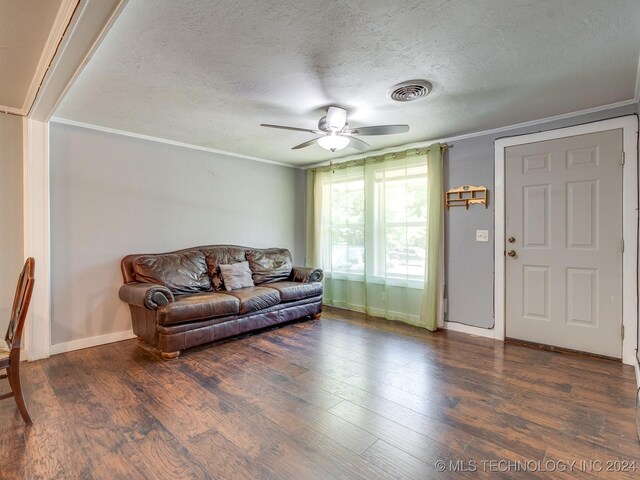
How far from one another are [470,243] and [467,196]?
559mm

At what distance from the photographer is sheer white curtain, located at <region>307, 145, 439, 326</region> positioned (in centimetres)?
410

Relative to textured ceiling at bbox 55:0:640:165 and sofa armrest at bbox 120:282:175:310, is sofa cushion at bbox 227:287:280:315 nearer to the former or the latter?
sofa armrest at bbox 120:282:175:310

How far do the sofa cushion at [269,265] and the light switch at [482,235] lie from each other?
2.56m

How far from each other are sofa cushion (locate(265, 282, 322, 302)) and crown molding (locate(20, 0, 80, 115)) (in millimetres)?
2828

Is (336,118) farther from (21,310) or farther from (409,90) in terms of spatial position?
(21,310)

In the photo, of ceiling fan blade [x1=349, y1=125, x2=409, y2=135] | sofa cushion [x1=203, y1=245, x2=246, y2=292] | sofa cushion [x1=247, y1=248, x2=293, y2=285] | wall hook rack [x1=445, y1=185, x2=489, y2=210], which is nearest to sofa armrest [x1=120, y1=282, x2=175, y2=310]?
sofa cushion [x1=203, y1=245, x2=246, y2=292]

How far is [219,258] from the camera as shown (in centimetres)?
418

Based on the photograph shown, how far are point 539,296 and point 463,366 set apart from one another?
4.14 feet

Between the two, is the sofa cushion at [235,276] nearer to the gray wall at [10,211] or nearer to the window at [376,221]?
the window at [376,221]

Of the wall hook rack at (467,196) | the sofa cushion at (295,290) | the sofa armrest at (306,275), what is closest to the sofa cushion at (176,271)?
the sofa cushion at (295,290)

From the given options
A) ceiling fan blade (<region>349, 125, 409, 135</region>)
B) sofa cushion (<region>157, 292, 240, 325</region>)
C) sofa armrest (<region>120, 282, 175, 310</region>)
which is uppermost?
ceiling fan blade (<region>349, 125, 409, 135</region>)

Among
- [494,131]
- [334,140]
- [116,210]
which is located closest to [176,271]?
[116,210]

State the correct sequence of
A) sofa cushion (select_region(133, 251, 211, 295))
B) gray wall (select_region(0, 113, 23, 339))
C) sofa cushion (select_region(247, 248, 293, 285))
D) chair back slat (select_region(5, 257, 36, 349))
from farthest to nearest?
sofa cushion (select_region(247, 248, 293, 285)) → sofa cushion (select_region(133, 251, 211, 295)) → gray wall (select_region(0, 113, 23, 339)) → chair back slat (select_region(5, 257, 36, 349))

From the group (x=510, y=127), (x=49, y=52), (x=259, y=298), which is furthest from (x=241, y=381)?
(x=510, y=127)
